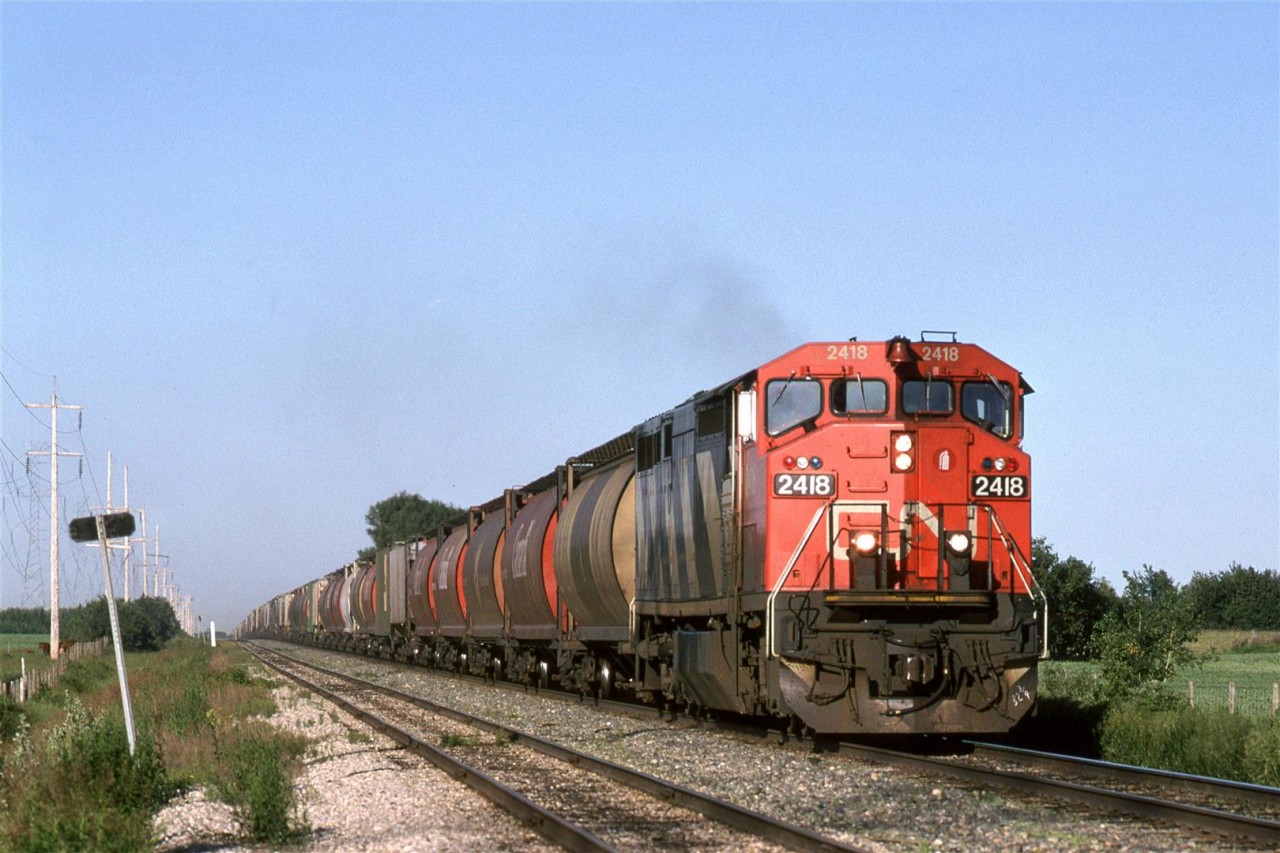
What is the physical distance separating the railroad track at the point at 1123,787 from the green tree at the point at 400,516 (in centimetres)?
12999

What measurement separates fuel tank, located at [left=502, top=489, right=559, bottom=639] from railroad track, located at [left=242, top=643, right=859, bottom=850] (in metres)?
7.28

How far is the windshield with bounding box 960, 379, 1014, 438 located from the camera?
15.4m

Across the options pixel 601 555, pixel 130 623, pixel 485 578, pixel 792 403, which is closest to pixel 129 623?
pixel 130 623

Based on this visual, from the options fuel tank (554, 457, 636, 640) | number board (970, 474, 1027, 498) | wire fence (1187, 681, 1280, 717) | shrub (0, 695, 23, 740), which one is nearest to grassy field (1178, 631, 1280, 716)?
wire fence (1187, 681, 1280, 717)

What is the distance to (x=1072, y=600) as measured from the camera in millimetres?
57906

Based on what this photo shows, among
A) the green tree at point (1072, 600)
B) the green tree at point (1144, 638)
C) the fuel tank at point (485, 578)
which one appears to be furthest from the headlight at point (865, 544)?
the green tree at point (1072, 600)

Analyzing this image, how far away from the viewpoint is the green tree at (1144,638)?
736 inches

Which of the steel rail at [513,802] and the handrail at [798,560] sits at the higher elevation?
the handrail at [798,560]

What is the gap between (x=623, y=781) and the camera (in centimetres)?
1295

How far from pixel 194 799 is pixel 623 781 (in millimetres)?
3711

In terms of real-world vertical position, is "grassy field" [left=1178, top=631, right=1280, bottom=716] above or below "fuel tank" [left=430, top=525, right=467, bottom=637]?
below

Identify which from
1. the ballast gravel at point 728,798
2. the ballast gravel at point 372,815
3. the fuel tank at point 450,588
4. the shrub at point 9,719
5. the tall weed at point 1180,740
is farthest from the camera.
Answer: the fuel tank at point 450,588

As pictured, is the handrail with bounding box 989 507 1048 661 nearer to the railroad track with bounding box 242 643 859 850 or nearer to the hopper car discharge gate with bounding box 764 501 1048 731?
the hopper car discharge gate with bounding box 764 501 1048 731

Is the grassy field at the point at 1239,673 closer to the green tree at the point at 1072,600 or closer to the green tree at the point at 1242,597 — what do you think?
the green tree at the point at 1072,600
